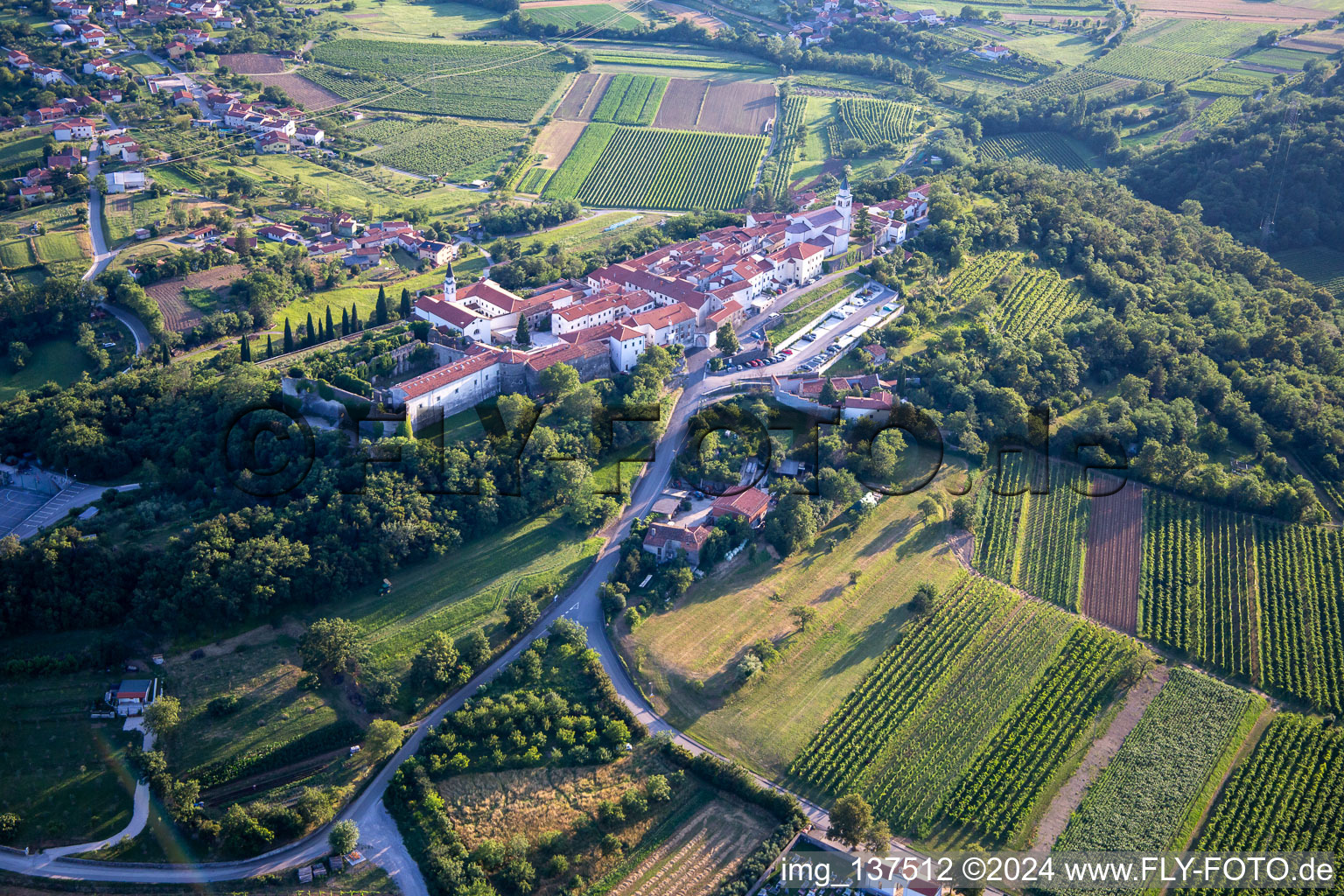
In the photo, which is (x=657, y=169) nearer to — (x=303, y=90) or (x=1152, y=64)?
(x=303, y=90)

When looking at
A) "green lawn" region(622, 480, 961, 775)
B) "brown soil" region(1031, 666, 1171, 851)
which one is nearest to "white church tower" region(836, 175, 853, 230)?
"green lawn" region(622, 480, 961, 775)

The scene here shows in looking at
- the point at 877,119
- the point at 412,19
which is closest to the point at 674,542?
the point at 877,119

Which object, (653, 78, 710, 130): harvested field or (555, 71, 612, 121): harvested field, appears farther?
(555, 71, 612, 121): harvested field

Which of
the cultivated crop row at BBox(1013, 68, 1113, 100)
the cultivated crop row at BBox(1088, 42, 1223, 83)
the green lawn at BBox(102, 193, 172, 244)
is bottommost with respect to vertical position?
the green lawn at BBox(102, 193, 172, 244)

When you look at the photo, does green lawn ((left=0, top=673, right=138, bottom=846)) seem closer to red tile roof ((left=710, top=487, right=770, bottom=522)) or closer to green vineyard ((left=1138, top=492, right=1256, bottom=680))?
red tile roof ((left=710, top=487, right=770, bottom=522))

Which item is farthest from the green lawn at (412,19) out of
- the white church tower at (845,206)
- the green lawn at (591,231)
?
the white church tower at (845,206)
